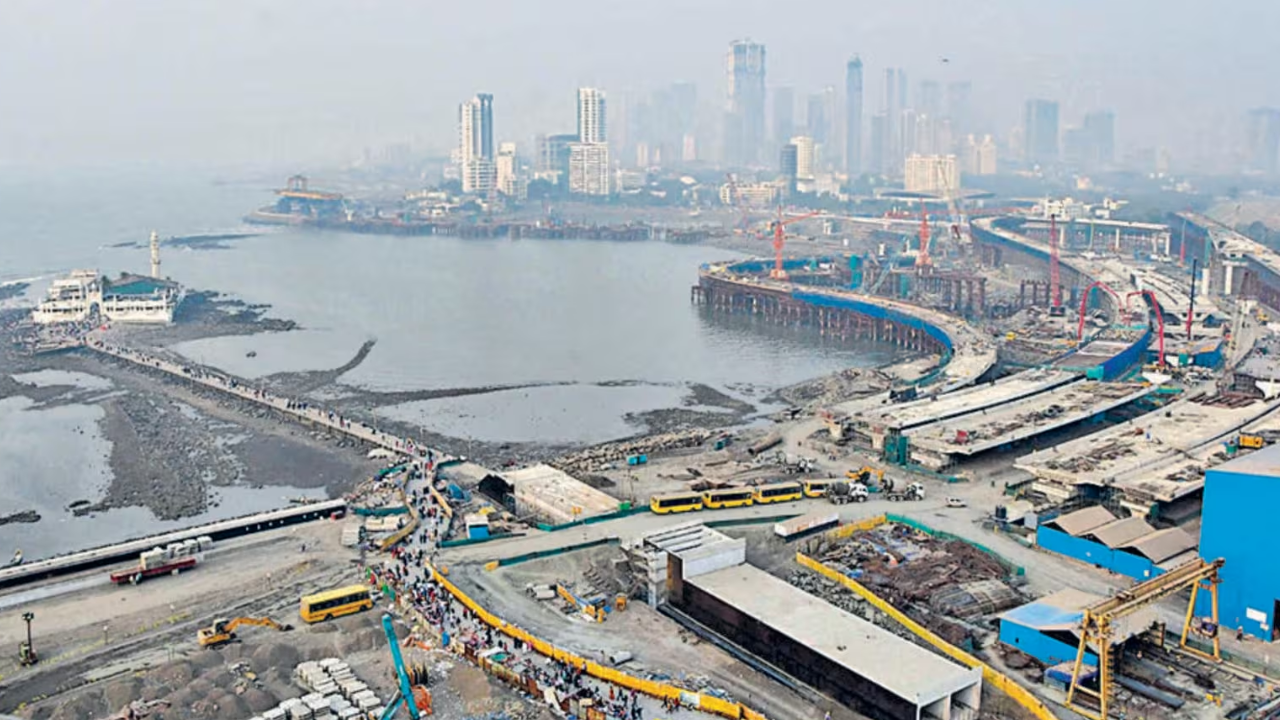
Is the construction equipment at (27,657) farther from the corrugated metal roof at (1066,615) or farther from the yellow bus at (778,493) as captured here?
the corrugated metal roof at (1066,615)

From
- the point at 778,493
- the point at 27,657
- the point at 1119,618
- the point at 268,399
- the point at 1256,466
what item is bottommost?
the point at 27,657

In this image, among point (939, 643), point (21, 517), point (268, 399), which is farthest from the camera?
point (268, 399)

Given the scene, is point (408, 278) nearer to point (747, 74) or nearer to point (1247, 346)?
point (1247, 346)

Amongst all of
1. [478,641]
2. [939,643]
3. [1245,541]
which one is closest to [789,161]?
[1245,541]

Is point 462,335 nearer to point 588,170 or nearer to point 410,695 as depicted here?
point 410,695

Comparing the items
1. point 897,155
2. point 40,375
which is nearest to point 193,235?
point 40,375

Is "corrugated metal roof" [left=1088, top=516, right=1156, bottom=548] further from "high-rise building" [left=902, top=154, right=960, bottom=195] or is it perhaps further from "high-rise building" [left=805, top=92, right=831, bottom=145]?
"high-rise building" [left=805, top=92, right=831, bottom=145]

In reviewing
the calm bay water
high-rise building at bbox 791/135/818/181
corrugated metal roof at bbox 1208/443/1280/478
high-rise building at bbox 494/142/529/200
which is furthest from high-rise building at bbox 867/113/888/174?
corrugated metal roof at bbox 1208/443/1280/478
